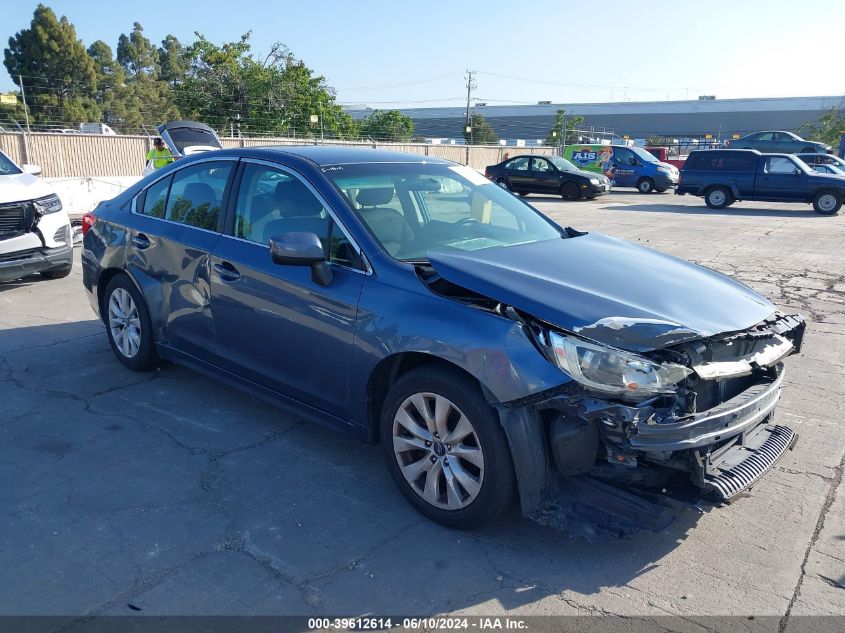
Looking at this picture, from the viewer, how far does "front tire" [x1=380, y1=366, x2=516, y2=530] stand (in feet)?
10.2

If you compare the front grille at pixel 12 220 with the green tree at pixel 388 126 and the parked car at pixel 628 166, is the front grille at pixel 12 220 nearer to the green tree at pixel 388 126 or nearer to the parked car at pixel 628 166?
the parked car at pixel 628 166

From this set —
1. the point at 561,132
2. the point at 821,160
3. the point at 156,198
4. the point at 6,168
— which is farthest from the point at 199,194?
the point at 561,132

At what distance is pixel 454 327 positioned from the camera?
3209mm

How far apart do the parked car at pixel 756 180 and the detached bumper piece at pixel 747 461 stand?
735 inches

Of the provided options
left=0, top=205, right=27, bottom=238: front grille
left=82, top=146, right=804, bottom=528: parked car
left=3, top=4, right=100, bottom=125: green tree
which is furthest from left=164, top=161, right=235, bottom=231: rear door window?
left=3, top=4, right=100, bottom=125: green tree

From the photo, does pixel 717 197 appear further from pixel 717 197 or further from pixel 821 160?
pixel 821 160

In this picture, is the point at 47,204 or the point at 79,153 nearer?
the point at 47,204

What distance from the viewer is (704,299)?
140 inches

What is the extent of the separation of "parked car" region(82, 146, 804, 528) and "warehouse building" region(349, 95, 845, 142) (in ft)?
253

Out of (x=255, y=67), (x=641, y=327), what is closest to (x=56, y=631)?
(x=641, y=327)

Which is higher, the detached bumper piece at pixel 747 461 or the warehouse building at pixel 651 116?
the warehouse building at pixel 651 116

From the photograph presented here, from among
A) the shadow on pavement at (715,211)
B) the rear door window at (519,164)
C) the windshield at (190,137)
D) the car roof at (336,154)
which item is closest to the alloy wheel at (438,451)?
the car roof at (336,154)

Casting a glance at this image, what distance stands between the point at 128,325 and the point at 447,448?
318 centimetres

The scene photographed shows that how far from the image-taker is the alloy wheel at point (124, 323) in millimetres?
5258
